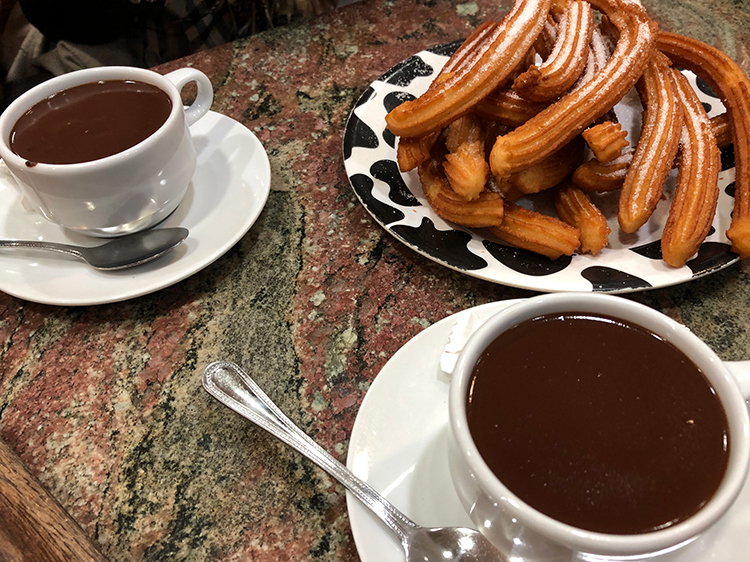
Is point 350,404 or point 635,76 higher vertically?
point 635,76

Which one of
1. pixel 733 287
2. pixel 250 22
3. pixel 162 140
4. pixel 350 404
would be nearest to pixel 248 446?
pixel 350 404

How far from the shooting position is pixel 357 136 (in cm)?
87

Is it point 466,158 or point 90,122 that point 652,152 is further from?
point 90,122

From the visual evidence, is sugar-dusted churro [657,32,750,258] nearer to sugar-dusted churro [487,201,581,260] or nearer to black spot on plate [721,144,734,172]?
black spot on plate [721,144,734,172]

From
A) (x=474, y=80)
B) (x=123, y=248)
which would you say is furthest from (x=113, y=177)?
(x=474, y=80)

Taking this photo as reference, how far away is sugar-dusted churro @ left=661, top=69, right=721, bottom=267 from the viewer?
0.66m

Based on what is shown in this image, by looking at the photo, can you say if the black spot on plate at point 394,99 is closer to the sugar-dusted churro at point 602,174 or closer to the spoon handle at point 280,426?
the sugar-dusted churro at point 602,174

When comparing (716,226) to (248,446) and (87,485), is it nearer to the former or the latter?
(248,446)

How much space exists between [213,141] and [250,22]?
82cm

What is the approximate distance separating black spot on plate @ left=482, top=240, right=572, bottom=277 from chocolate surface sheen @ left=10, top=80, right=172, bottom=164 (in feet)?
1.55

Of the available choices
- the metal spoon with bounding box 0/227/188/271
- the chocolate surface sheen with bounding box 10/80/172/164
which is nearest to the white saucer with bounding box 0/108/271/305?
the metal spoon with bounding box 0/227/188/271

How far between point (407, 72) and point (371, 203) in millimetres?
348

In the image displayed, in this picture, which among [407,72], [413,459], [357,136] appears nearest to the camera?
[413,459]

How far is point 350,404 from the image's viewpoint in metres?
0.63
